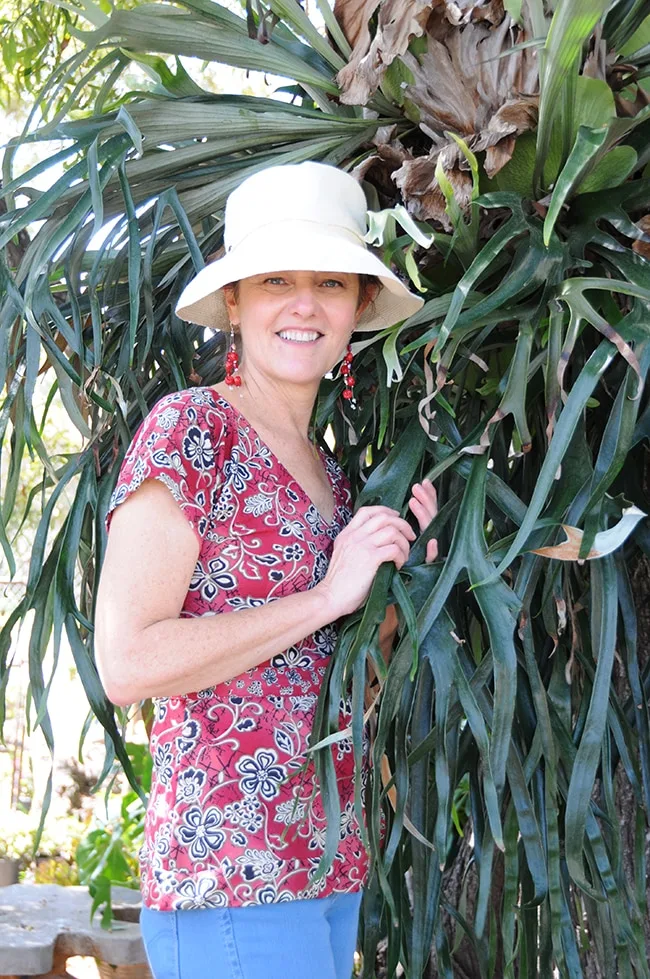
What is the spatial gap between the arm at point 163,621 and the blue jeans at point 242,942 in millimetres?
202

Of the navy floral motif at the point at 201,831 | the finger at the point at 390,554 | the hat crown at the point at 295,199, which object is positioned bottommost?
the navy floral motif at the point at 201,831

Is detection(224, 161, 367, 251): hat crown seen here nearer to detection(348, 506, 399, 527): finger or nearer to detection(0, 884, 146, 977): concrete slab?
detection(348, 506, 399, 527): finger

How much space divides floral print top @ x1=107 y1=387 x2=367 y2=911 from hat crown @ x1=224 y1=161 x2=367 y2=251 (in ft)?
0.60

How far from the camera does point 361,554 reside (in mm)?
1079

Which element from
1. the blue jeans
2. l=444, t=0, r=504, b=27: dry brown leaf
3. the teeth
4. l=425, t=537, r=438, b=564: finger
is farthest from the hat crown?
the blue jeans

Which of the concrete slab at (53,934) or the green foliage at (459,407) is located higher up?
the green foliage at (459,407)

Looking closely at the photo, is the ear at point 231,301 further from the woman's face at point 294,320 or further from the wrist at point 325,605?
the wrist at point 325,605

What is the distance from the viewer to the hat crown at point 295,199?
114 cm

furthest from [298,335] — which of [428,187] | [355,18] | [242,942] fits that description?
[242,942]

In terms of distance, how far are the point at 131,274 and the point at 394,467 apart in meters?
0.35

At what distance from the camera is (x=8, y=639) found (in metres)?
1.46

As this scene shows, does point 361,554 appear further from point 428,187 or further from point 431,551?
point 428,187

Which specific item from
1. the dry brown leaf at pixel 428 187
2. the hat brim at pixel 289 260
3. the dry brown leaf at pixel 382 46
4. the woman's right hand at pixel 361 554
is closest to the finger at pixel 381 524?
the woman's right hand at pixel 361 554

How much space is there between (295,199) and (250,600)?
401mm
